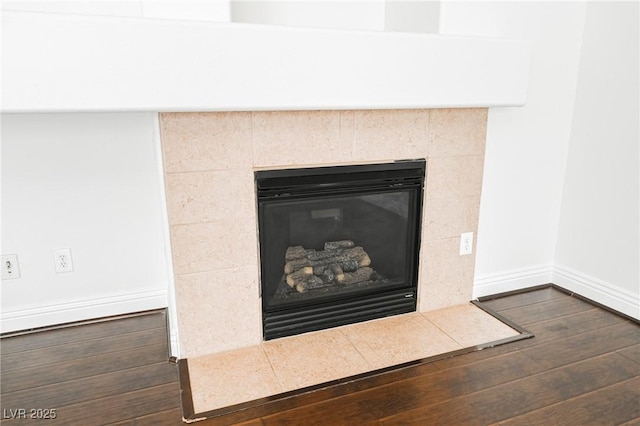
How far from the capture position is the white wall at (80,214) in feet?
6.70

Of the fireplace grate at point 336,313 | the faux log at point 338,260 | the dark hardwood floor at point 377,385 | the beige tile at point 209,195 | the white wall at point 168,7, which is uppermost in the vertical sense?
the white wall at point 168,7

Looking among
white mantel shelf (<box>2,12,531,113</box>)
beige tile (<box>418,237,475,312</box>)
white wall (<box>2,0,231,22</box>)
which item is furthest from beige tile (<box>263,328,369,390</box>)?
white wall (<box>2,0,231,22</box>)

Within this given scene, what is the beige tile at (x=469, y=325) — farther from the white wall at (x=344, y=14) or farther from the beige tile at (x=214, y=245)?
the white wall at (x=344, y=14)

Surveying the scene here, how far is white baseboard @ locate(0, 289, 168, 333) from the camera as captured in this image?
7.13 feet

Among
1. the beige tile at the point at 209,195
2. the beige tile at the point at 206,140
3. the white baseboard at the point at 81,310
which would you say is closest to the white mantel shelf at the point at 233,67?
the beige tile at the point at 206,140

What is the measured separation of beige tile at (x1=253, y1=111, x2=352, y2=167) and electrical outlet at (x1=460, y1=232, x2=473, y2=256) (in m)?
0.80

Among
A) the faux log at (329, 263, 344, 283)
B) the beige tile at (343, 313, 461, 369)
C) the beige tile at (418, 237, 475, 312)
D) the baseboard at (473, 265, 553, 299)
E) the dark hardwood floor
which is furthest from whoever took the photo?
the baseboard at (473, 265, 553, 299)

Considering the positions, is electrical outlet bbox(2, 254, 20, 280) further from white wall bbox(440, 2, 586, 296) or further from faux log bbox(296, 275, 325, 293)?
white wall bbox(440, 2, 586, 296)

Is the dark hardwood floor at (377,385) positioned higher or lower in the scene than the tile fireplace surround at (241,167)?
lower

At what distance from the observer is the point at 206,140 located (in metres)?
1.81

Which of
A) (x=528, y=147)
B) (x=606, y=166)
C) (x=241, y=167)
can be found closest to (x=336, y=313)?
(x=241, y=167)

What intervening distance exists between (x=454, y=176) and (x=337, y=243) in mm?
667

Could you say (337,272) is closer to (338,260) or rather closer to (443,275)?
(338,260)

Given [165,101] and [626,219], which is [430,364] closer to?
[626,219]
